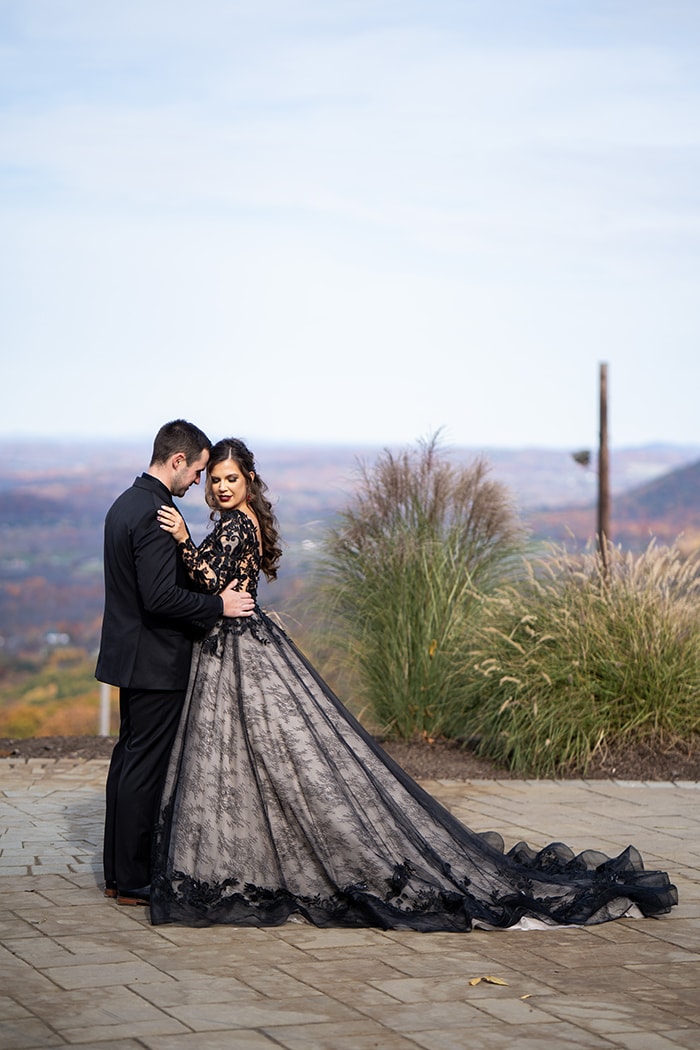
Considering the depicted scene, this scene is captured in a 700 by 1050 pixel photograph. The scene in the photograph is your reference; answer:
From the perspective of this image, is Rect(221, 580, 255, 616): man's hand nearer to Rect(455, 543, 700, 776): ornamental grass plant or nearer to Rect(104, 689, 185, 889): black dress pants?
Rect(104, 689, 185, 889): black dress pants

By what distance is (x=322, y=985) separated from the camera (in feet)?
12.8

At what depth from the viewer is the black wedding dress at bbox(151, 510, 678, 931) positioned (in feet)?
15.1

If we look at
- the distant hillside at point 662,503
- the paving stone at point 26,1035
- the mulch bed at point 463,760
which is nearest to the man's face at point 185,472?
the paving stone at point 26,1035

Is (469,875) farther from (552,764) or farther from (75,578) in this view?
(75,578)

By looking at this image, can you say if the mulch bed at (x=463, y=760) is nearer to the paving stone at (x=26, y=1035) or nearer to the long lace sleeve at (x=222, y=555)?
the long lace sleeve at (x=222, y=555)

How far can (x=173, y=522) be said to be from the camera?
484 cm

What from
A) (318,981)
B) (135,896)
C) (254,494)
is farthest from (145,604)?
(318,981)

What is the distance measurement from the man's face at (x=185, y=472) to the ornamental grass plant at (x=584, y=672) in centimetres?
357

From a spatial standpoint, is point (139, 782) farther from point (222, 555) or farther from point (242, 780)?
point (222, 555)

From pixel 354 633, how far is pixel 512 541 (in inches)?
54.2

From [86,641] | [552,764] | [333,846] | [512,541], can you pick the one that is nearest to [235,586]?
[333,846]

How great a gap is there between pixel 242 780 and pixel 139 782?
0.38 m

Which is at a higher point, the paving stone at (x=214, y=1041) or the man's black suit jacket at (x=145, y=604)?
the man's black suit jacket at (x=145, y=604)

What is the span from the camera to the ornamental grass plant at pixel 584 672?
8156 millimetres
